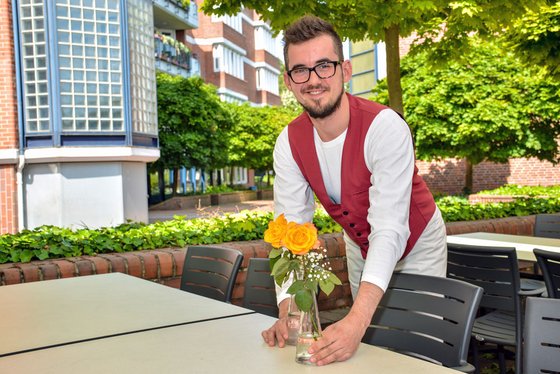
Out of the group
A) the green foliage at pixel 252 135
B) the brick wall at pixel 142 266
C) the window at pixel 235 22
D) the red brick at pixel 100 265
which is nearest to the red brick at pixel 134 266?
the brick wall at pixel 142 266

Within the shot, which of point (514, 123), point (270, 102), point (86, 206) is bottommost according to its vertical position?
point (86, 206)

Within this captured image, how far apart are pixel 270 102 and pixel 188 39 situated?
46.5 ft

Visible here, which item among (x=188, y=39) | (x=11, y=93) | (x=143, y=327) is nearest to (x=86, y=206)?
(x=11, y=93)

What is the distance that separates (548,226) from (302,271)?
15.8 feet

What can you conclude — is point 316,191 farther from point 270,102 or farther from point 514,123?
point 270,102

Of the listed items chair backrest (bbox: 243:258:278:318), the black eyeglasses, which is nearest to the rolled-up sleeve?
the black eyeglasses

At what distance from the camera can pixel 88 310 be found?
9.78 feet

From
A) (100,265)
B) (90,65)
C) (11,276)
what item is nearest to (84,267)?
(100,265)

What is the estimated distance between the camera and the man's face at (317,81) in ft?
7.71

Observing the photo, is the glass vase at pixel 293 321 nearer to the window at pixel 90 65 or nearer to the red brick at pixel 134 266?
the red brick at pixel 134 266

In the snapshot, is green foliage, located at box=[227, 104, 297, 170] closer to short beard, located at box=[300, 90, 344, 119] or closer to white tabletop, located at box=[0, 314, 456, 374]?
short beard, located at box=[300, 90, 344, 119]

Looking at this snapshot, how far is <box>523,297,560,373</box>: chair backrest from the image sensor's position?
215cm

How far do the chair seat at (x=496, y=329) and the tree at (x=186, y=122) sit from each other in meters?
22.0

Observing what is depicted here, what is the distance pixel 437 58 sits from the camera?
943 cm
